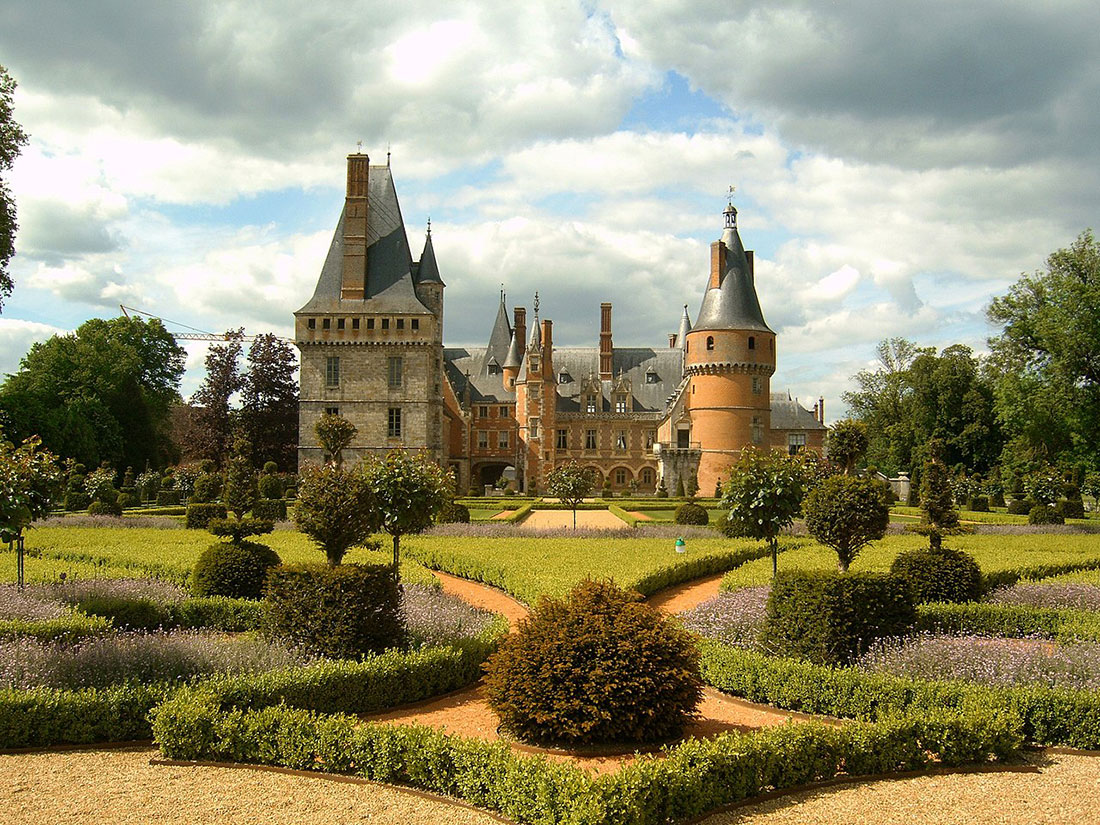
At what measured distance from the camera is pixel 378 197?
4325 centimetres

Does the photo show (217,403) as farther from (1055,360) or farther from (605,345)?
(1055,360)

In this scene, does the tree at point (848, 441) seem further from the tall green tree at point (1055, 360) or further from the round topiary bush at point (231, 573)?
the tall green tree at point (1055, 360)

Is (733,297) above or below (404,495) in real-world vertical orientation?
above

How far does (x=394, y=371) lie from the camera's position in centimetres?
4147

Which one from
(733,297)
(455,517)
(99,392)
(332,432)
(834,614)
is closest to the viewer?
(834,614)

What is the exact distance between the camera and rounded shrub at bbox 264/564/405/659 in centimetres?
894

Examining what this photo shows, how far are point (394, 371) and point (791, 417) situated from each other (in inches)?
1152

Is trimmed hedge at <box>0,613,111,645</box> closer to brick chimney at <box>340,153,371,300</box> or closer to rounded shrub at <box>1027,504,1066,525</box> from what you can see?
rounded shrub at <box>1027,504,1066,525</box>

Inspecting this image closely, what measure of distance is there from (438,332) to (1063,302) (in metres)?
27.7

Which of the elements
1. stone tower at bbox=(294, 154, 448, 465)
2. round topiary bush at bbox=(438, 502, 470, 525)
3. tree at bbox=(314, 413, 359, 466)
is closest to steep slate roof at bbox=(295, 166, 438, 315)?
stone tower at bbox=(294, 154, 448, 465)

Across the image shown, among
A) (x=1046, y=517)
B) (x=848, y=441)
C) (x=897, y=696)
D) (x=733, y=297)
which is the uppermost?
(x=733, y=297)

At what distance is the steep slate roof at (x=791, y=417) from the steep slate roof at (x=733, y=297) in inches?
478

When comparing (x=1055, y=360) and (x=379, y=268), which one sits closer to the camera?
(x=1055, y=360)

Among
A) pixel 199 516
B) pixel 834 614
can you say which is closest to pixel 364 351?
pixel 199 516
